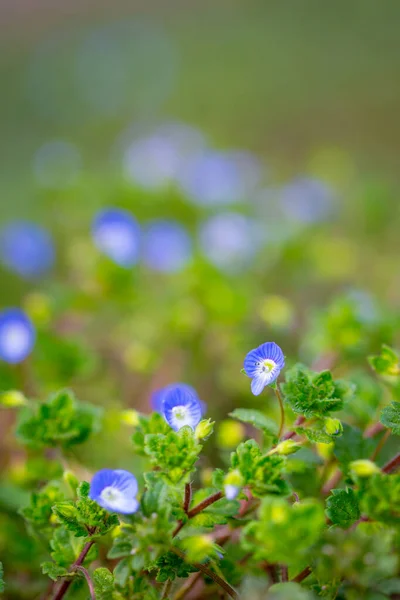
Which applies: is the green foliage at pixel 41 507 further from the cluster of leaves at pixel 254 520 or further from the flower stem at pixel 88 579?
the flower stem at pixel 88 579

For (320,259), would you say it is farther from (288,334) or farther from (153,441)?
(153,441)

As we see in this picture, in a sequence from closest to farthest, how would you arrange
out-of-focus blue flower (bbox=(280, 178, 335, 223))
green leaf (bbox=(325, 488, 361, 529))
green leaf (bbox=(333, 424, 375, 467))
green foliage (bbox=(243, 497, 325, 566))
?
green foliage (bbox=(243, 497, 325, 566)) < green leaf (bbox=(325, 488, 361, 529)) < green leaf (bbox=(333, 424, 375, 467)) < out-of-focus blue flower (bbox=(280, 178, 335, 223))

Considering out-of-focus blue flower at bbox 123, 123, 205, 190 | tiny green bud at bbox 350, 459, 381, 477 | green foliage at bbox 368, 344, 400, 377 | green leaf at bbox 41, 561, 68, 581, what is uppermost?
out-of-focus blue flower at bbox 123, 123, 205, 190

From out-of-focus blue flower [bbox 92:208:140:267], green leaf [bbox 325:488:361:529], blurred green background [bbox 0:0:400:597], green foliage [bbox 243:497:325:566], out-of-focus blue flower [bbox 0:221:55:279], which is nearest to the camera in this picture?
green foliage [bbox 243:497:325:566]

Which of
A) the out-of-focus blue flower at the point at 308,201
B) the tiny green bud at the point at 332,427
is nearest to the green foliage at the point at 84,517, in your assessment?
the tiny green bud at the point at 332,427

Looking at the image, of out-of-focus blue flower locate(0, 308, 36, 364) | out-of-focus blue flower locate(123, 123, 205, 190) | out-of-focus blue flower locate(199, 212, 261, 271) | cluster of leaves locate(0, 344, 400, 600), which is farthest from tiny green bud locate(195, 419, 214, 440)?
out-of-focus blue flower locate(123, 123, 205, 190)

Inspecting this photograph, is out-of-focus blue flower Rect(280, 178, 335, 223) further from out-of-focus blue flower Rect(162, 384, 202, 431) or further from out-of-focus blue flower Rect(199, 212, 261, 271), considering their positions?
out-of-focus blue flower Rect(162, 384, 202, 431)

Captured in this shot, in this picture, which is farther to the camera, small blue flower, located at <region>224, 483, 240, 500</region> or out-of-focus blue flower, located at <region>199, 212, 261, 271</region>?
out-of-focus blue flower, located at <region>199, 212, 261, 271</region>
